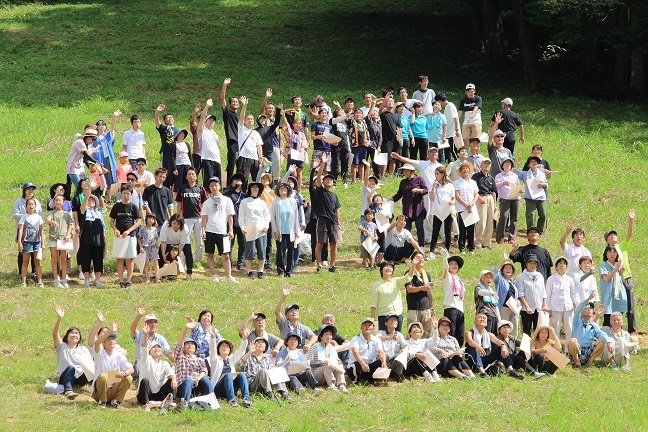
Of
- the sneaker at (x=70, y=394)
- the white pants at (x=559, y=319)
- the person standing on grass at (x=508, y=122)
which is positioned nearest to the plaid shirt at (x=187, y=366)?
the sneaker at (x=70, y=394)

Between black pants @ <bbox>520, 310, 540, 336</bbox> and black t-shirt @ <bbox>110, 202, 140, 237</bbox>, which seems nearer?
black pants @ <bbox>520, 310, 540, 336</bbox>

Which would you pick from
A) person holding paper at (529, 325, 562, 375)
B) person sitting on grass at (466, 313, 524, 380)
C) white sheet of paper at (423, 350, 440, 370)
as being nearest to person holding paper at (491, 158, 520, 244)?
person holding paper at (529, 325, 562, 375)

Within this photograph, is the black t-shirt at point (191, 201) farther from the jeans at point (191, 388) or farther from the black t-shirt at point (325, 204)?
the jeans at point (191, 388)

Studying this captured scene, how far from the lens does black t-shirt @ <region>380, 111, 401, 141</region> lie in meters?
24.4

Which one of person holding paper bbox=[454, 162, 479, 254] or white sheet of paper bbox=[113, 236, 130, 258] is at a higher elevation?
person holding paper bbox=[454, 162, 479, 254]

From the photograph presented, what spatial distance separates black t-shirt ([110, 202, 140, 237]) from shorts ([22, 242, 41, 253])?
4.22 ft

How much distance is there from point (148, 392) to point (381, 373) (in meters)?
3.30

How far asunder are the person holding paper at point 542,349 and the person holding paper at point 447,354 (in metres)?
1.08

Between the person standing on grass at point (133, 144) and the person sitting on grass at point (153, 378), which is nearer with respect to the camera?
the person sitting on grass at point (153, 378)

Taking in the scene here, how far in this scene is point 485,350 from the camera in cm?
1700

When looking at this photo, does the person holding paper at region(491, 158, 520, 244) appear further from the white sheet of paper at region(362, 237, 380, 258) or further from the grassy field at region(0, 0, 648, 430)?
the white sheet of paper at region(362, 237, 380, 258)

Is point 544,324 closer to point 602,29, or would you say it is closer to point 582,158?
point 582,158

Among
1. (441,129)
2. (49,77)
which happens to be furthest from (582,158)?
(49,77)

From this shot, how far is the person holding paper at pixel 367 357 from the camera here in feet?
54.3
